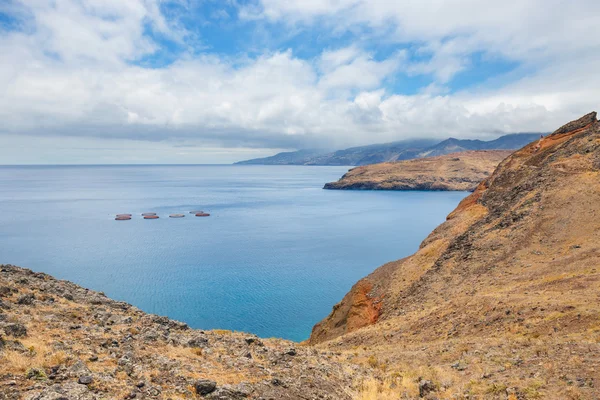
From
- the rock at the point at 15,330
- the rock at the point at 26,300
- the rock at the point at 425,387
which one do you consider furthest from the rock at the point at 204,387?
the rock at the point at 26,300

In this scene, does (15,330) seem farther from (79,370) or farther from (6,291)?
(6,291)

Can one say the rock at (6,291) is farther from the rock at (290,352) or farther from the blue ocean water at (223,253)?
the blue ocean water at (223,253)

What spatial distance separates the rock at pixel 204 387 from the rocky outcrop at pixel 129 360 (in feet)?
0.09

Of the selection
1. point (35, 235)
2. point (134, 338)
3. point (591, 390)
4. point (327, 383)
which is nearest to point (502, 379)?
point (591, 390)

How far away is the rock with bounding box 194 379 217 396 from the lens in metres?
11.3

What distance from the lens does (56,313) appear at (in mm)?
17156

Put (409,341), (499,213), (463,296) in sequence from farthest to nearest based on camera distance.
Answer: (499,213) → (463,296) → (409,341)

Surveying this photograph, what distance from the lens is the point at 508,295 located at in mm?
24453

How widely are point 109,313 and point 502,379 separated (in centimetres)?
1846

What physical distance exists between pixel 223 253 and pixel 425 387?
239ft

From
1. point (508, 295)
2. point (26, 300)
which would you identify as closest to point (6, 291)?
point (26, 300)

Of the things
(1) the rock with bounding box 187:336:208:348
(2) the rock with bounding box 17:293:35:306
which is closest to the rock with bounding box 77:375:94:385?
(1) the rock with bounding box 187:336:208:348

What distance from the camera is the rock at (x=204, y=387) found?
37.1ft

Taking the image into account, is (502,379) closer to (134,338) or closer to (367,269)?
(134,338)
